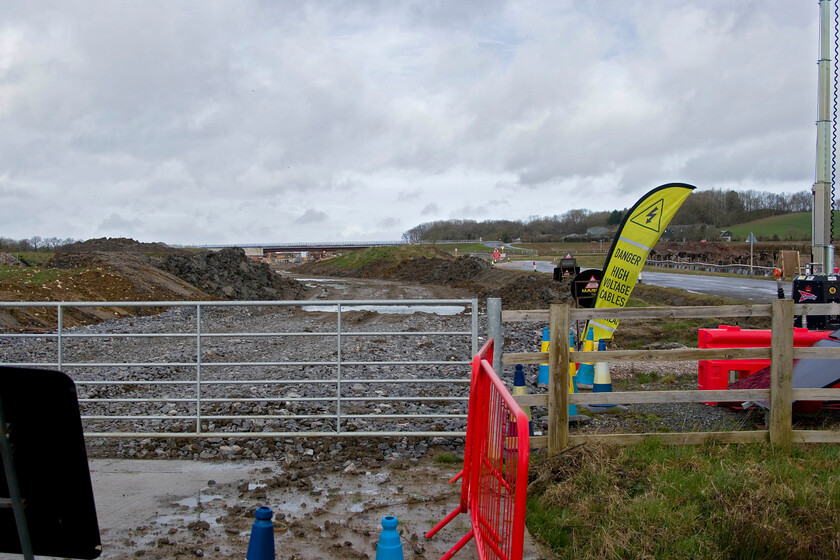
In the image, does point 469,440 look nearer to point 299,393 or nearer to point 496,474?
point 496,474

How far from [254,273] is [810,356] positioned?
120ft

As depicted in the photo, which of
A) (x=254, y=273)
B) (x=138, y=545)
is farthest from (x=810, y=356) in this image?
(x=254, y=273)

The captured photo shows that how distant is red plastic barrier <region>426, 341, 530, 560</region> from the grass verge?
2.32ft

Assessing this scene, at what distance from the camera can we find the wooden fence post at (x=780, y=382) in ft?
18.9

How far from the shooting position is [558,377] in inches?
228

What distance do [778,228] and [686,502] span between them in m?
89.3

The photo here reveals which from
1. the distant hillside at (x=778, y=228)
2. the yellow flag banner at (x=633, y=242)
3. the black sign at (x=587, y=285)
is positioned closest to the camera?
the yellow flag banner at (x=633, y=242)

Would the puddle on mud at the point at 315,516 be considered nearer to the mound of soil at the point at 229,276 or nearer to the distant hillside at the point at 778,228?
the mound of soil at the point at 229,276

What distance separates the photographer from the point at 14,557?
14.1 feet

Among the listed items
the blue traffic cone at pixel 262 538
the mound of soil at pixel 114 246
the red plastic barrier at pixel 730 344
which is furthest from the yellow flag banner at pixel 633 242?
the mound of soil at pixel 114 246

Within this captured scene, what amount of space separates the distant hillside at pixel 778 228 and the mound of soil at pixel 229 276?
55172mm

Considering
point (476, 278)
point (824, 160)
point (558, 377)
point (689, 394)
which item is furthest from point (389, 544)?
point (476, 278)

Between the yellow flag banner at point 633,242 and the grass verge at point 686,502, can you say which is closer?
the grass verge at point 686,502

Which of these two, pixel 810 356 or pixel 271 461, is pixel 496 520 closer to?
pixel 271 461
